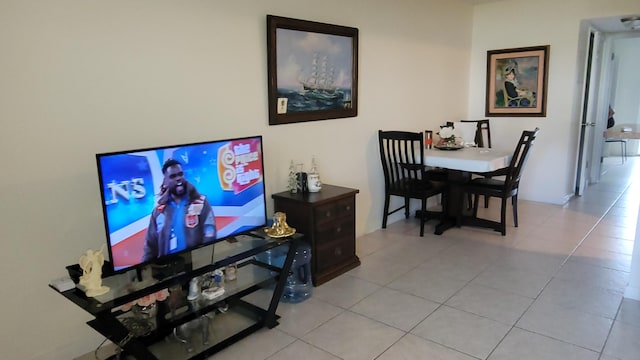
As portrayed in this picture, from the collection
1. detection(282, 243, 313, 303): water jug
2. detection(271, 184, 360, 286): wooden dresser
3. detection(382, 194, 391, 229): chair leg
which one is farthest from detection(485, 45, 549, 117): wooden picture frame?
detection(282, 243, 313, 303): water jug

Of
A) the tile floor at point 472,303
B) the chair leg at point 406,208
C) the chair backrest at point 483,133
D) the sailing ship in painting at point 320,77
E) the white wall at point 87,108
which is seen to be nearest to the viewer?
the white wall at point 87,108

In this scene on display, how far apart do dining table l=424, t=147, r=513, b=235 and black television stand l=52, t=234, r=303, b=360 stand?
2004 mm

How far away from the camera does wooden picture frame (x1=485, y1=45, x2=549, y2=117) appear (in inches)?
205

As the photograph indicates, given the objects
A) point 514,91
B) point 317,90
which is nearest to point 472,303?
point 317,90

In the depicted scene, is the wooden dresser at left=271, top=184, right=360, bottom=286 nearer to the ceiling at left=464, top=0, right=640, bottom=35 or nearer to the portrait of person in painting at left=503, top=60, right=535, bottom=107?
the portrait of person in painting at left=503, top=60, right=535, bottom=107

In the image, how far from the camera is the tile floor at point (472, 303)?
2.32 metres

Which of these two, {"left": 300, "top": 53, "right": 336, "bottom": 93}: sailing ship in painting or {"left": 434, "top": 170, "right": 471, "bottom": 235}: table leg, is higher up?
{"left": 300, "top": 53, "right": 336, "bottom": 93}: sailing ship in painting

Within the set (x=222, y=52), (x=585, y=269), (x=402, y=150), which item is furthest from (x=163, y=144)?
(x=585, y=269)

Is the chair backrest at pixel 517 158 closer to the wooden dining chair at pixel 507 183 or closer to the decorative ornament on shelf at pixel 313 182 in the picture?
the wooden dining chair at pixel 507 183

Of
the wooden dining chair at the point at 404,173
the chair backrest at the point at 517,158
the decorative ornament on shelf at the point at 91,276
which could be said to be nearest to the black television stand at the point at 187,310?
the decorative ornament on shelf at the point at 91,276

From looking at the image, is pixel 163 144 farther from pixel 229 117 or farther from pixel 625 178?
pixel 625 178

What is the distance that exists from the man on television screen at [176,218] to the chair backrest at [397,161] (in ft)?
7.43

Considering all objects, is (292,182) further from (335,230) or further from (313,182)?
(335,230)

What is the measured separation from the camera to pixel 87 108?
7.23 feet
